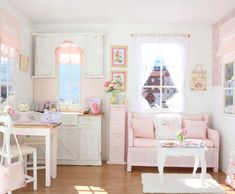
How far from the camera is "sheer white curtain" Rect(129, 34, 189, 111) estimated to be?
18.0 ft

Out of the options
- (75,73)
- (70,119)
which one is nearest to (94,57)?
(75,73)

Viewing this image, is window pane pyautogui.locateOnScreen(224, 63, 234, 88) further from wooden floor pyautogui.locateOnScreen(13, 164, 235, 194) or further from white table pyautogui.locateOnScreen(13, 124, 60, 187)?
white table pyautogui.locateOnScreen(13, 124, 60, 187)

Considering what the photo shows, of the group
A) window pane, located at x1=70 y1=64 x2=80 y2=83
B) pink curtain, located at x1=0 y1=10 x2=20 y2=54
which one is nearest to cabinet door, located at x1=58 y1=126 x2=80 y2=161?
window pane, located at x1=70 y1=64 x2=80 y2=83

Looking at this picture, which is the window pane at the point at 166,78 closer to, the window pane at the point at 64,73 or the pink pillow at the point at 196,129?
the pink pillow at the point at 196,129

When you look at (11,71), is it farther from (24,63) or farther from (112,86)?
(112,86)

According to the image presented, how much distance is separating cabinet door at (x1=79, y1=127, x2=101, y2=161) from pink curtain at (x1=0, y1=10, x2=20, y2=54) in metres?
1.78

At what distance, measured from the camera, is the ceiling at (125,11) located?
4250 mm

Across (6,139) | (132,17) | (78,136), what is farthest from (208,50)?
(6,139)

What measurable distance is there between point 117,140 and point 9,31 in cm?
253

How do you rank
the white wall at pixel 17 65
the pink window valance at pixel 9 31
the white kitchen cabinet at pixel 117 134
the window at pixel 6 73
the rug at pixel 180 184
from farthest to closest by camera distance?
the white kitchen cabinet at pixel 117 134 → the white wall at pixel 17 65 → the window at pixel 6 73 → the pink window valance at pixel 9 31 → the rug at pixel 180 184

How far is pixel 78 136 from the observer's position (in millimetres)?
5156

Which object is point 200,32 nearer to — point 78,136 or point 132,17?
point 132,17

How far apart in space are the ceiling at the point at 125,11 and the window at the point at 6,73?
0.72 meters

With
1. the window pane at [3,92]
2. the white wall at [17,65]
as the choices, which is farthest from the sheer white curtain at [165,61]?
the window pane at [3,92]
